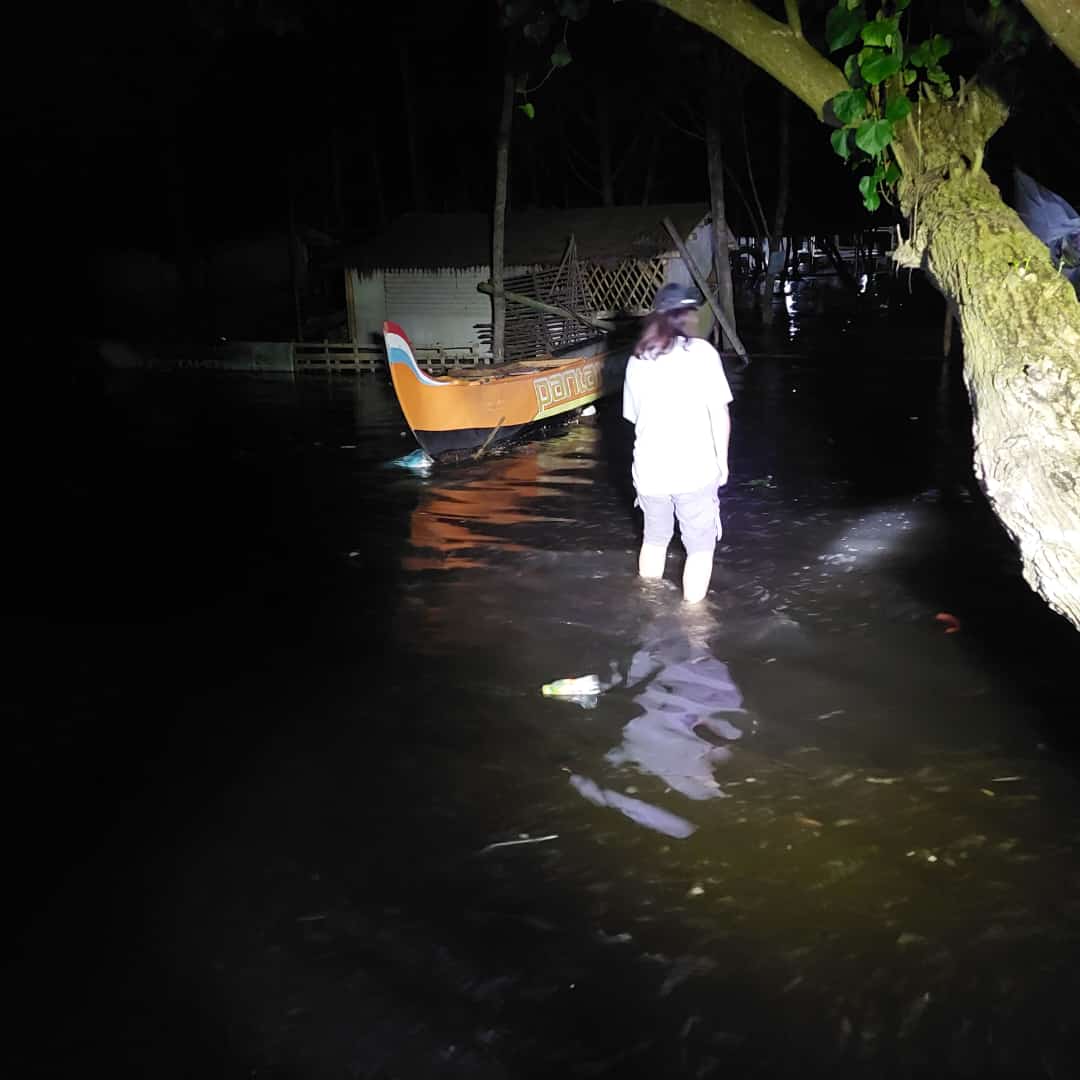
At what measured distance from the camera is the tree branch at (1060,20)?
124 inches

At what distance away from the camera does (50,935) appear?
3779 mm

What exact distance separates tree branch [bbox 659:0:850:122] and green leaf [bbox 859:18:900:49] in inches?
18.6

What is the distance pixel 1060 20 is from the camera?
3170mm

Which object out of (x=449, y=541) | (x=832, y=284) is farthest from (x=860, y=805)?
(x=832, y=284)

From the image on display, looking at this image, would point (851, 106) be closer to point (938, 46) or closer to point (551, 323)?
point (938, 46)

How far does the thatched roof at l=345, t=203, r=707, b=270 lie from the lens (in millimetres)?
19859

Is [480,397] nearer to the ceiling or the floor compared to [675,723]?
nearer to the ceiling

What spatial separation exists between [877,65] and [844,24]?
1.15 feet

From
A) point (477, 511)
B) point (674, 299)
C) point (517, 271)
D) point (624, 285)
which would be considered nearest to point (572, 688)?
point (674, 299)

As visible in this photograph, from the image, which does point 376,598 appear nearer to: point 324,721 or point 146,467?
point 324,721

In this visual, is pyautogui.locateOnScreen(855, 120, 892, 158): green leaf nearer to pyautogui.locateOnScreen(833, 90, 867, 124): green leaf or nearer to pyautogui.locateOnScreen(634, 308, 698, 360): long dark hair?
pyautogui.locateOnScreen(833, 90, 867, 124): green leaf

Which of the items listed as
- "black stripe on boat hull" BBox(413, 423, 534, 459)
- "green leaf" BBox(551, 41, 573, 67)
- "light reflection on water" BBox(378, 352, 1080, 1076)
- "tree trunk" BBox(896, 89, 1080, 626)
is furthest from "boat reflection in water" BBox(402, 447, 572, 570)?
"tree trunk" BBox(896, 89, 1080, 626)

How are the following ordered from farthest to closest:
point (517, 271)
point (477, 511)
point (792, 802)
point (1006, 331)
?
point (517, 271)
point (477, 511)
point (792, 802)
point (1006, 331)

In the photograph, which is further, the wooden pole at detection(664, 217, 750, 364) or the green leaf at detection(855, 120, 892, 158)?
the wooden pole at detection(664, 217, 750, 364)
